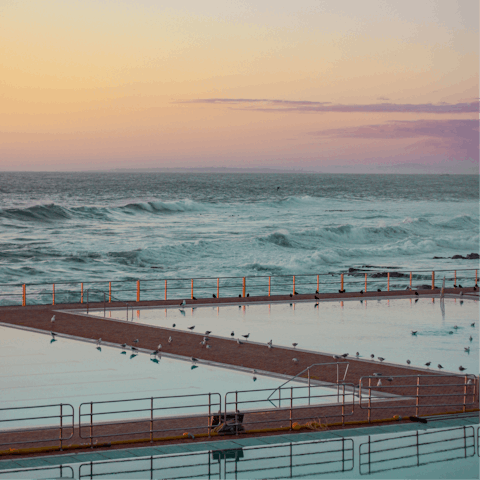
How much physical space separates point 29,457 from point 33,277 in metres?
40.0

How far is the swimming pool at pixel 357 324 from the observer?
742 inches

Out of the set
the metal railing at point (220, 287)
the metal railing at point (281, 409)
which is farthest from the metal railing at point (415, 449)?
the metal railing at point (220, 287)

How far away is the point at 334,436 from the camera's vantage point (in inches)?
452

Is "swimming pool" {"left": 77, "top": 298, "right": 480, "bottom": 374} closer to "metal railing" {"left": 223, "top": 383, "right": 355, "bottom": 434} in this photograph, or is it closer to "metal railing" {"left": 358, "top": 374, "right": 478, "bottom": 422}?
"metal railing" {"left": 358, "top": 374, "right": 478, "bottom": 422}

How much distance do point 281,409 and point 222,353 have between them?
645cm

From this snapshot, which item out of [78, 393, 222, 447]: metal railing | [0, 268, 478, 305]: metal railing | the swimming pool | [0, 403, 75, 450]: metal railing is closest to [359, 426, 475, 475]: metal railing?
[78, 393, 222, 447]: metal railing

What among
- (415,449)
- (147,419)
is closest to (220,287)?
(147,419)

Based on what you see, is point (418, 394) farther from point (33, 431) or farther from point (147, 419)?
point (33, 431)

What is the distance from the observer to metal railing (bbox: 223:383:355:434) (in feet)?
37.8

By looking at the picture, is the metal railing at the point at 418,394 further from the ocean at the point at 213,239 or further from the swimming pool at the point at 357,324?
the ocean at the point at 213,239

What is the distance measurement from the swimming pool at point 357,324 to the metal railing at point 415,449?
551 cm

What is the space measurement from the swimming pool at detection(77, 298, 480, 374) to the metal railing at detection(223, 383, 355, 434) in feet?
15.1

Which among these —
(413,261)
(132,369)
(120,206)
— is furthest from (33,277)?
(120,206)

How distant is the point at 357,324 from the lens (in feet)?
74.7
